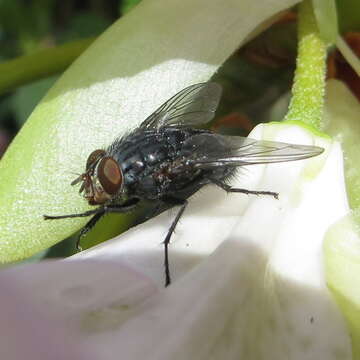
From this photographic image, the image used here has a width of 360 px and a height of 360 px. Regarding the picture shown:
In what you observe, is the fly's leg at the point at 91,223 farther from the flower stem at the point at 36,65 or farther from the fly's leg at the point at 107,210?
the flower stem at the point at 36,65

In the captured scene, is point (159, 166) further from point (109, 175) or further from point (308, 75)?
point (308, 75)

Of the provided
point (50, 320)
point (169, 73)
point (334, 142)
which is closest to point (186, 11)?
point (169, 73)

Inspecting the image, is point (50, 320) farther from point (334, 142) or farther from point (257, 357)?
point (334, 142)

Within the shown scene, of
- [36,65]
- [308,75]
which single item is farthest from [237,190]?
[36,65]

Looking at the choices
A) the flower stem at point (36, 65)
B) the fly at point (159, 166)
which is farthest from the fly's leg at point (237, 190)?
the flower stem at point (36, 65)

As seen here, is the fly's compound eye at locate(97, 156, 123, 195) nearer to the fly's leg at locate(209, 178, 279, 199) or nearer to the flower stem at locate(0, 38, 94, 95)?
the fly's leg at locate(209, 178, 279, 199)

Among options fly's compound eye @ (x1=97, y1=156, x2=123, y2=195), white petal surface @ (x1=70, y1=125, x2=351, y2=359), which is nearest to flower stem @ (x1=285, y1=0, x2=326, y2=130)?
white petal surface @ (x1=70, y1=125, x2=351, y2=359)
